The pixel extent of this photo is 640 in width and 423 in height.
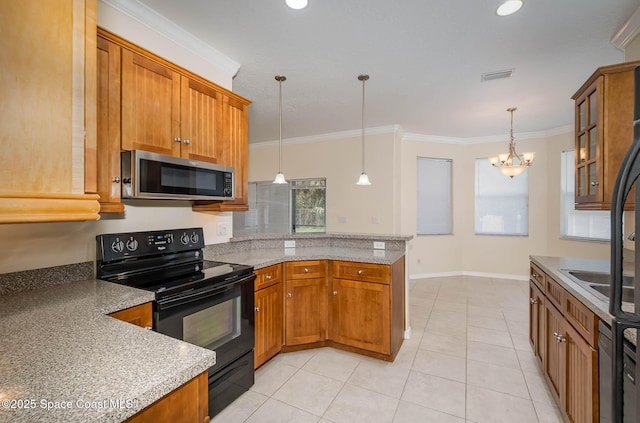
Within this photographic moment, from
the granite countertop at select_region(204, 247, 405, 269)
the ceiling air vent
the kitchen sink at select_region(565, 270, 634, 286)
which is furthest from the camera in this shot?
the ceiling air vent

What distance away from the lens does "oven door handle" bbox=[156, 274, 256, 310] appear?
Result: 1.58m

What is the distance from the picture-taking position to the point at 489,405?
79.8 inches

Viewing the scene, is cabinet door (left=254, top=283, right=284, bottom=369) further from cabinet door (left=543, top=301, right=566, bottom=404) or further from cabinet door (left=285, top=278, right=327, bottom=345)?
cabinet door (left=543, top=301, right=566, bottom=404)

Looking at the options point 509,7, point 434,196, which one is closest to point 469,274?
point 434,196

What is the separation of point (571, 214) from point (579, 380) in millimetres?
4426

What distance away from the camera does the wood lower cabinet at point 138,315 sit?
138 cm

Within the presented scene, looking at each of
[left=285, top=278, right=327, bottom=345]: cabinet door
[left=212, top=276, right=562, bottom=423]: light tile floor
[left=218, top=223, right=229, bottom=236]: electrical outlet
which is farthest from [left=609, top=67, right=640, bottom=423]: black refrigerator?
[left=218, top=223, right=229, bottom=236]: electrical outlet

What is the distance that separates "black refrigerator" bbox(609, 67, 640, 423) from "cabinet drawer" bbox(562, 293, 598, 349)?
80 cm

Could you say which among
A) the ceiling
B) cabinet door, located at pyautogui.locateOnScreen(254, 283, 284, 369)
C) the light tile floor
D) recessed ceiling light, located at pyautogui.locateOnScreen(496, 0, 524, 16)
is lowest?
the light tile floor

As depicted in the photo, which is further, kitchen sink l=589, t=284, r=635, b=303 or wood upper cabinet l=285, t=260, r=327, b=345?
wood upper cabinet l=285, t=260, r=327, b=345

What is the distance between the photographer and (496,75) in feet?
9.90

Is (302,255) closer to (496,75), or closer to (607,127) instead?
(607,127)

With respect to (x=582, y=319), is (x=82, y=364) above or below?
above

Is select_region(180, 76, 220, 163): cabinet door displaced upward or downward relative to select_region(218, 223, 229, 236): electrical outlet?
upward
